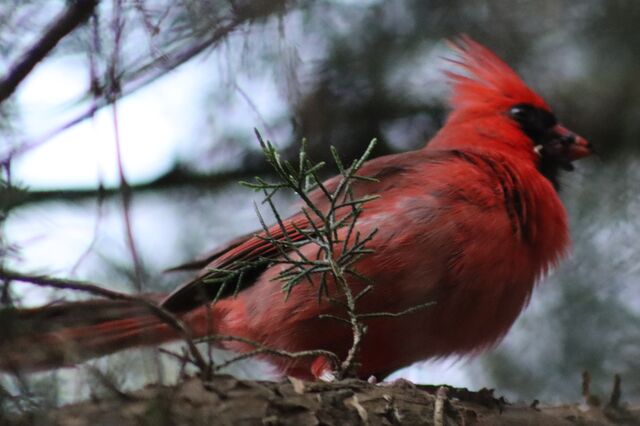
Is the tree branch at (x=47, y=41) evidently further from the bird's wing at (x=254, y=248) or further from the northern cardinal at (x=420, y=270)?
the bird's wing at (x=254, y=248)

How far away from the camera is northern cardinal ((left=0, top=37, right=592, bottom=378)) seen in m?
3.37

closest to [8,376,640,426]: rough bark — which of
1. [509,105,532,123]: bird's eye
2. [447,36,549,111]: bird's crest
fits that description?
[509,105,532,123]: bird's eye

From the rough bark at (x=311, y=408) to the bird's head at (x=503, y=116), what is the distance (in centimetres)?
145

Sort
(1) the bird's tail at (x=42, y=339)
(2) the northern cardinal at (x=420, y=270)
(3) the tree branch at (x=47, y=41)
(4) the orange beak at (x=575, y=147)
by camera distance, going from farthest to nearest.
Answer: (4) the orange beak at (x=575, y=147) < (2) the northern cardinal at (x=420, y=270) < (3) the tree branch at (x=47, y=41) < (1) the bird's tail at (x=42, y=339)

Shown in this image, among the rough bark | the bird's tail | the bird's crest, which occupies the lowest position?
the rough bark

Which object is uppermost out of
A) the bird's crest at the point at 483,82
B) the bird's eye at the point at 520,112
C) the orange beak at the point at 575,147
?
the bird's crest at the point at 483,82

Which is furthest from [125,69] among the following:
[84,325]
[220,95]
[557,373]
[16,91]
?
[557,373]

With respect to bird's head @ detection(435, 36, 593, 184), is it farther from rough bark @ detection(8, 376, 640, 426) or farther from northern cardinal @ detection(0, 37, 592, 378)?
rough bark @ detection(8, 376, 640, 426)

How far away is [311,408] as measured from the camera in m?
2.47

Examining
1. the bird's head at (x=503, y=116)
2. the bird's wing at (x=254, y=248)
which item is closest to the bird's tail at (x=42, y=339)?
the bird's wing at (x=254, y=248)

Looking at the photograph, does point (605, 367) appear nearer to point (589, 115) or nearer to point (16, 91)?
point (589, 115)

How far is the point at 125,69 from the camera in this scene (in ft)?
9.08

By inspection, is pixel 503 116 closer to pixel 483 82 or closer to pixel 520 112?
pixel 520 112

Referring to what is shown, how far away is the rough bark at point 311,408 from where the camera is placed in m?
2.05
